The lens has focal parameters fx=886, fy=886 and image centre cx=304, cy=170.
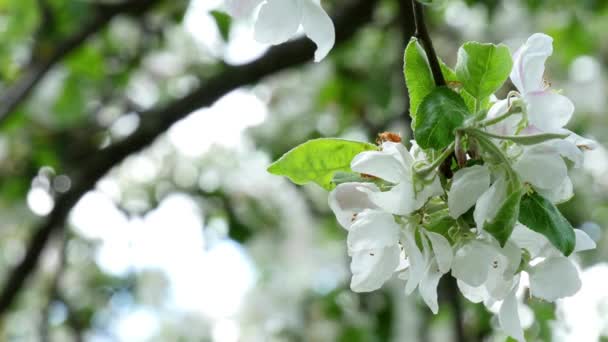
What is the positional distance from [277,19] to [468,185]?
6.1 inches

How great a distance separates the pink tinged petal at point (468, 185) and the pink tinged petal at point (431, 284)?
0.06 meters

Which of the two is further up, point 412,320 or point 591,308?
point 591,308

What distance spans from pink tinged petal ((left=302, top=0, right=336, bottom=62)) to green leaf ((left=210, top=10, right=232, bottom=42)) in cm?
89

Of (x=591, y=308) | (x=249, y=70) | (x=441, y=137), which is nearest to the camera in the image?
(x=441, y=137)

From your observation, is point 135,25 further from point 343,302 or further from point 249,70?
point 343,302

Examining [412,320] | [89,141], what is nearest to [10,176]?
[89,141]

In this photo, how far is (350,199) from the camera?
1.83 ft

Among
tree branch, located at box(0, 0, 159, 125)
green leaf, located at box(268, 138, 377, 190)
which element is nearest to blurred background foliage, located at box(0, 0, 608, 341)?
tree branch, located at box(0, 0, 159, 125)

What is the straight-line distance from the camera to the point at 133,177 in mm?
2533

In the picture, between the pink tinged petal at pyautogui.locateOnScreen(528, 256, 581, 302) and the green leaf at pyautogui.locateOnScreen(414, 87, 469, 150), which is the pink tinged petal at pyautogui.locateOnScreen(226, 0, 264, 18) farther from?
the pink tinged petal at pyautogui.locateOnScreen(528, 256, 581, 302)

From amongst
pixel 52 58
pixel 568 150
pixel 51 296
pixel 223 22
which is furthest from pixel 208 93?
pixel 568 150

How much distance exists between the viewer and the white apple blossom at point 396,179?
0.52m

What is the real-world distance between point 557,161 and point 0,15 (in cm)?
187

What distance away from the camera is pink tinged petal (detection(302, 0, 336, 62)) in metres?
0.55
